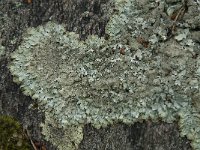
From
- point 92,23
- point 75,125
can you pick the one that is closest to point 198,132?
point 75,125

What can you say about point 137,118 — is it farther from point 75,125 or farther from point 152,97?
point 75,125

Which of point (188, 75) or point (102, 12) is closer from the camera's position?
point (188, 75)

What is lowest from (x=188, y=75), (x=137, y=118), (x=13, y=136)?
(x=13, y=136)

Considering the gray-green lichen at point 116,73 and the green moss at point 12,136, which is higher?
the gray-green lichen at point 116,73

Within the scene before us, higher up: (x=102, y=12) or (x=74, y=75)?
(x=102, y=12)

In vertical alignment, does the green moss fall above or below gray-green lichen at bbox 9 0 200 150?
below
